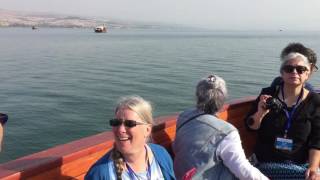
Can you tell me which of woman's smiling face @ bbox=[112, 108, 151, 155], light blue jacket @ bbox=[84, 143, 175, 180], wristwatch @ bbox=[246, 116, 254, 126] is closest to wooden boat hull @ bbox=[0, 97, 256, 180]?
light blue jacket @ bbox=[84, 143, 175, 180]

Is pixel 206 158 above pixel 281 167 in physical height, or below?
above

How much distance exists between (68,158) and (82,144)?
25 cm

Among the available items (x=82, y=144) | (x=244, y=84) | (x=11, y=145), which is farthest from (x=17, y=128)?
(x=244, y=84)

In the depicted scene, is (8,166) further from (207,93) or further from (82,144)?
(207,93)

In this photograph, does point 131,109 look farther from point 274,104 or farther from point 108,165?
point 274,104

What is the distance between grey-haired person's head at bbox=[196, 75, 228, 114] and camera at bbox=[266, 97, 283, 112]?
66 centimetres

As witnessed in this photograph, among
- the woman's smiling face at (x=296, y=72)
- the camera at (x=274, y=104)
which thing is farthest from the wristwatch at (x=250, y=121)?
the woman's smiling face at (x=296, y=72)

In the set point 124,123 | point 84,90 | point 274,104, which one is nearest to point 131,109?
point 124,123

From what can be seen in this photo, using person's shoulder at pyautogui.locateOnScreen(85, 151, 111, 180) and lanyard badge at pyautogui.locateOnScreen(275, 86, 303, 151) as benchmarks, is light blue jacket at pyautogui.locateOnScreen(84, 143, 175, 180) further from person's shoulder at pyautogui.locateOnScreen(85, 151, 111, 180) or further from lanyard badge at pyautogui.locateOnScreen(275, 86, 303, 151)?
lanyard badge at pyautogui.locateOnScreen(275, 86, 303, 151)

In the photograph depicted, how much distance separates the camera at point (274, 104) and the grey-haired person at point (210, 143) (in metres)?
0.66

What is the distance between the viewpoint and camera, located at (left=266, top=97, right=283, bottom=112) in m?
3.13

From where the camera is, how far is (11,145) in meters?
9.42

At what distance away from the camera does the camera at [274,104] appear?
10.3ft

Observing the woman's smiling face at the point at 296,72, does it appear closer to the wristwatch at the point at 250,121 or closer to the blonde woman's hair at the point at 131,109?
the wristwatch at the point at 250,121
